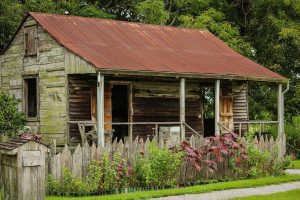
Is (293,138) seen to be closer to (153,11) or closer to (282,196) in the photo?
(153,11)

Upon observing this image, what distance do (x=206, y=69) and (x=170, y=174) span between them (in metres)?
7.32

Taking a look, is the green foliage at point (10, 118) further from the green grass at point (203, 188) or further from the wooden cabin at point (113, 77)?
the green grass at point (203, 188)

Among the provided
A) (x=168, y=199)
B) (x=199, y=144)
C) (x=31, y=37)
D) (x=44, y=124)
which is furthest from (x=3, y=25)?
(x=168, y=199)

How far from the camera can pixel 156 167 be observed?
55.5 ft

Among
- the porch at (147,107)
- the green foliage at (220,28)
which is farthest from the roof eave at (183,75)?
the green foliage at (220,28)

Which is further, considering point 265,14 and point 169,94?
point 265,14

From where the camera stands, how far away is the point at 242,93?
2862 centimetres

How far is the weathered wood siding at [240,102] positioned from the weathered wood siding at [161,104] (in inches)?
88.6

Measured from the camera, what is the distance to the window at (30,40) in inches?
925

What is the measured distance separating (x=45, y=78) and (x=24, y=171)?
1280 cm

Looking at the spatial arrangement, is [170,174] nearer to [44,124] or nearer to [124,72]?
[124,72]

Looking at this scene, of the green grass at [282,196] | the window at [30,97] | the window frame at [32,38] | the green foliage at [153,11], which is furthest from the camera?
the green foliage at [153,11]

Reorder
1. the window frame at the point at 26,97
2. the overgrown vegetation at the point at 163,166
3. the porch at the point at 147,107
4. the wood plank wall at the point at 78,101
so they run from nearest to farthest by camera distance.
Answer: the overgrown vegetation at the point at 163,166
the porch at the point at 147,107
the wood plank wall at the point at 78,101
the window frame at the point at 26,97

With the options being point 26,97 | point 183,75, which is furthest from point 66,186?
point 26,97
